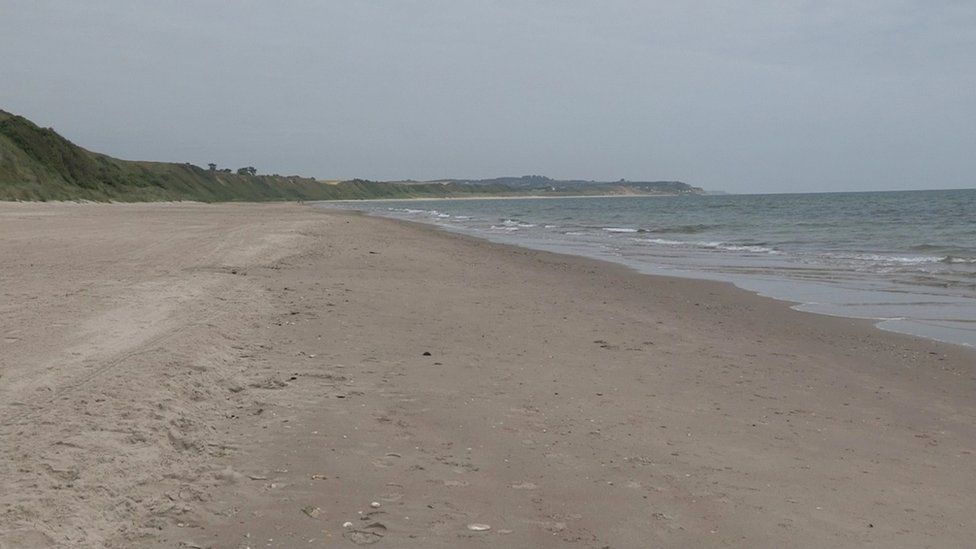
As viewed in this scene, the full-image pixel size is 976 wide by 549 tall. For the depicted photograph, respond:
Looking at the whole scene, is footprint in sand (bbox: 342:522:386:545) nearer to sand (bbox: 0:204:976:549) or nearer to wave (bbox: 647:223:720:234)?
sand (bbox: 0:204:976:549)

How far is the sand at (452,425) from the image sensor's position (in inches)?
142

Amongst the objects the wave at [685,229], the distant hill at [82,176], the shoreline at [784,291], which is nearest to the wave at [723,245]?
the shoreline at [784,291]

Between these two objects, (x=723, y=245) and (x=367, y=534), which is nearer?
(x=367, y=534)

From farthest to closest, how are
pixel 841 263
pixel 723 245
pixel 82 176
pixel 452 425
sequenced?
pixel 82 176
pixel 723 245
pixel 841 263
pixel 452 425

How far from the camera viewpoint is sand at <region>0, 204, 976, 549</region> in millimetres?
3611

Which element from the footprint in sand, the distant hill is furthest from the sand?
the distant hill

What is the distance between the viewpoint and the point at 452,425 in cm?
501

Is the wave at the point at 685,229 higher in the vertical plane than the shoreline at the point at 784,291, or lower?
higher

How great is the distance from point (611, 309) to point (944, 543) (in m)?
6.91

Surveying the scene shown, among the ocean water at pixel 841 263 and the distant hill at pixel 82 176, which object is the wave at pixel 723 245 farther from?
the distant hill at pixel 82 176

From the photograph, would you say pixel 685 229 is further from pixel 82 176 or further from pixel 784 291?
pixel 82 176

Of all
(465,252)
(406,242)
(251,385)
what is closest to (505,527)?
(251,385)

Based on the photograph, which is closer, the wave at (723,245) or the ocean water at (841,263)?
the ocean water at (841,263)

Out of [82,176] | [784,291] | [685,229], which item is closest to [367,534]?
[784,291]
